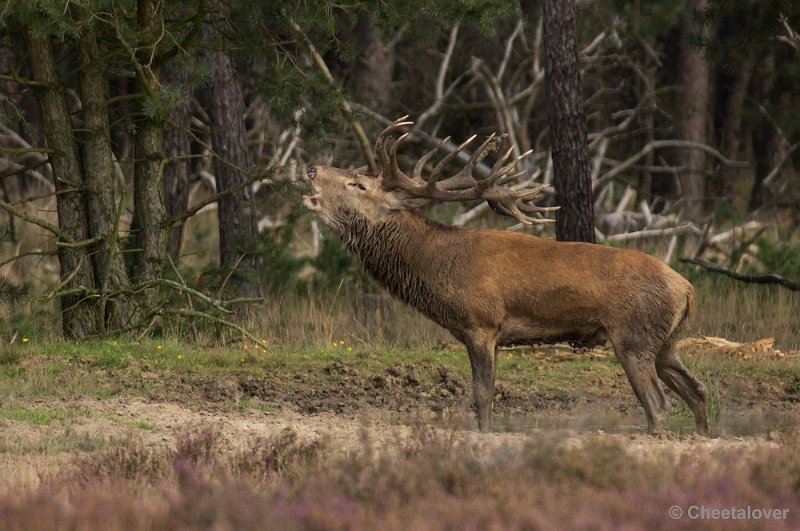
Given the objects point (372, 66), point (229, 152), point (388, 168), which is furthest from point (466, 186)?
point (372, 66)

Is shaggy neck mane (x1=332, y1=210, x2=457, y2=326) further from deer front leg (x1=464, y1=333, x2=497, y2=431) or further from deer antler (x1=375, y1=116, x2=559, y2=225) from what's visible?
deer front leg (x1=464, y1=333, x2=497, y2=431)

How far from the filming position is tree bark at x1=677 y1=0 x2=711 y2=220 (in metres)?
24.1

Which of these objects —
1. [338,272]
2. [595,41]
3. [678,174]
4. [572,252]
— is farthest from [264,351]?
[678,174]

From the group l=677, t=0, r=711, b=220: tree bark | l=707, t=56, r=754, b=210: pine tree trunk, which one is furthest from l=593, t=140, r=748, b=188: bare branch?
l=707, t=56, r=754, b=210: pine tree trunk

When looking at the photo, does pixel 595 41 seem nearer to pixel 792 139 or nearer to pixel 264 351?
pixel 792 139

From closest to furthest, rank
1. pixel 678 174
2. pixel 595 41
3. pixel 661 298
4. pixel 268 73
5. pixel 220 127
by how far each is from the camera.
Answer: pixel 661 298 → pixel 268 73 → pixel 220 127 → pixel 595 41 → pixel 678 174

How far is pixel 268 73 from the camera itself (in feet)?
45.4

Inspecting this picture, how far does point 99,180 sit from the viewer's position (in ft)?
43.7

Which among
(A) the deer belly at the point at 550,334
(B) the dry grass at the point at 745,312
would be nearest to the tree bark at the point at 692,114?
(B) the dry grass at the point at 745,312

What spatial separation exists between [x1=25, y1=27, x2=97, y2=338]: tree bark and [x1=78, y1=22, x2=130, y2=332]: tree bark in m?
0.14

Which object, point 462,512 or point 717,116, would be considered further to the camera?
point 717,116

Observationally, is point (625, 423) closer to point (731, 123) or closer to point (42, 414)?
point (42, 414)

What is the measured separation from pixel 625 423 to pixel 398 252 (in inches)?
98.5

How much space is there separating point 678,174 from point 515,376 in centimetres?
1279
